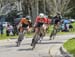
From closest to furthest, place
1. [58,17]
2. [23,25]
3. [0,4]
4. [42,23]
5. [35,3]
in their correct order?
1. [42,23]
2. [23,25]
3. [58,17]
4. [35,3]
5. [0,4]

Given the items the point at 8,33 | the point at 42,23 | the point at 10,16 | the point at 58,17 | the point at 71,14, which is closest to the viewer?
the point at 42,23

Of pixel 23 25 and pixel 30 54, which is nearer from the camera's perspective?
pixel 30 54

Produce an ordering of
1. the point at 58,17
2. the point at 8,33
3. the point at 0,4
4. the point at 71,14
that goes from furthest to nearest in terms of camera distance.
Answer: the point at 71,14
the point at 0,4
the point at 8,33
the point at 58,17

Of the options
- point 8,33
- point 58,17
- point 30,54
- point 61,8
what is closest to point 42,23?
point 30,54

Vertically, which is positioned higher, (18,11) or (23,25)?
(23,25)

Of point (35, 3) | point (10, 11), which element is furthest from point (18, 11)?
point (35, 3)

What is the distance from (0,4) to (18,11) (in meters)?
13.4

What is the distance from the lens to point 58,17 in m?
24.7

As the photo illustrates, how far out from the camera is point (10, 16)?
7194 cm

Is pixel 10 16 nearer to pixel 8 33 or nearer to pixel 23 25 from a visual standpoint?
pixel 8 33

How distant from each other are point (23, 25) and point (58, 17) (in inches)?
211

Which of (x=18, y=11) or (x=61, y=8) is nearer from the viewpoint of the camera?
(x=61, y=8)

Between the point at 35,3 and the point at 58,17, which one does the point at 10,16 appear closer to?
the point at 35,3

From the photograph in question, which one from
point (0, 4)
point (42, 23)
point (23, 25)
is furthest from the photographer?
point (0, 4)
